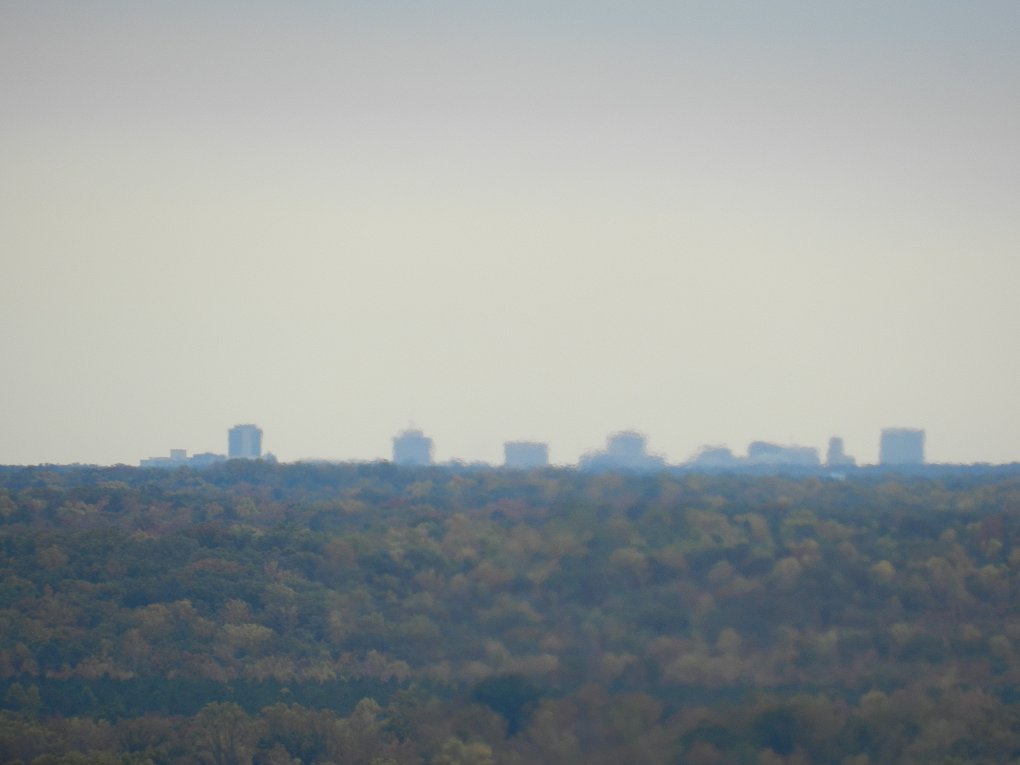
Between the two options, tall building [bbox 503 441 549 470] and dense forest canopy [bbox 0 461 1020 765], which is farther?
tall building [bbox 503 441 549 470]

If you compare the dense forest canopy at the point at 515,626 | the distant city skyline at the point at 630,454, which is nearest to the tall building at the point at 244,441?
the distant city skyline at the point at 630,454

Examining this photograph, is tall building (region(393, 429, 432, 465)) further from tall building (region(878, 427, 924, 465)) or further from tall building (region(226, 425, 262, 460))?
tall building (region(878, 427, 924, 465))

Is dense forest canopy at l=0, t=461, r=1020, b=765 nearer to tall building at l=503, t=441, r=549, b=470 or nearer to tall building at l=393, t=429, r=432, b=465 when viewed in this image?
tall building at l=503, t=441, r=549, b=470

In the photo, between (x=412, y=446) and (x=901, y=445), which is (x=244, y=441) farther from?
(x=901, y=445)

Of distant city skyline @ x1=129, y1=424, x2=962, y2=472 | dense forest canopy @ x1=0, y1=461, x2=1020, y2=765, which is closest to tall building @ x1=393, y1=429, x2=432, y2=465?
distant city skyline @ x1=129, y1=424, x2=962, y2=472

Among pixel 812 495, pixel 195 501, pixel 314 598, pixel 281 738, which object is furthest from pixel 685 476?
pixel 281 738
